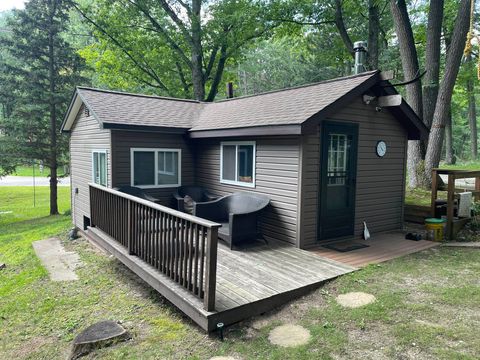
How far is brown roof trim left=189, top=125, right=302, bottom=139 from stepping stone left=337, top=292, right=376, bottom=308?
2.35 meters

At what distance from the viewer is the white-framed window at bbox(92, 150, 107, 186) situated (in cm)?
777

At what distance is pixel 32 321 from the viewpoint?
14.4ft

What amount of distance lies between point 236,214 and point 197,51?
1243 cm

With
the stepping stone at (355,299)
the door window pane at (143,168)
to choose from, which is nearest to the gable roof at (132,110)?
the door window pane at (143,168)

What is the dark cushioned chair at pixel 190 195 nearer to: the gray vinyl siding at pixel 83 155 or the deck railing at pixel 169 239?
the gray vinyl siding at pixel 83 155

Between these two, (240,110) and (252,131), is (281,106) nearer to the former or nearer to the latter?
(252,131)

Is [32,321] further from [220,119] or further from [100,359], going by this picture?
[220,119]

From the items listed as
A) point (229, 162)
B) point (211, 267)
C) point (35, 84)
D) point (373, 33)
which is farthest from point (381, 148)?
point (35, 84)

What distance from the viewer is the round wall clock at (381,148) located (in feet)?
21.5

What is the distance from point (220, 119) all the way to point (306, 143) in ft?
9.64

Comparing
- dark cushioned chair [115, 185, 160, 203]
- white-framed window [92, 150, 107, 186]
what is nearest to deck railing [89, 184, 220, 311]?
dark cushioned chair [115, 185, 160, 203]

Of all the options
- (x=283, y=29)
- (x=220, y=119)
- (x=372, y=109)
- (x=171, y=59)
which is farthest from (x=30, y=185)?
(x=372, y=109)

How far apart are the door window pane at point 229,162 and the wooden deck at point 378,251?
252 cm

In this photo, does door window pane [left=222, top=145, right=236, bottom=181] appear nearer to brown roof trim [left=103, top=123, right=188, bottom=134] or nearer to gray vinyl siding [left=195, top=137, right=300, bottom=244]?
gray vinyl siding [left=195, top=137, right=300, bottom=244]
